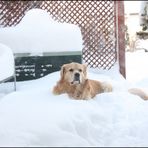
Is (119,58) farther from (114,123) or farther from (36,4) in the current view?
(114,123)

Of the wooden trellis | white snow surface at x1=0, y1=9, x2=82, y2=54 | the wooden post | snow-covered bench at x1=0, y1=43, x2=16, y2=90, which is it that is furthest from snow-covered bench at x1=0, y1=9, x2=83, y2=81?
the wooden trellis

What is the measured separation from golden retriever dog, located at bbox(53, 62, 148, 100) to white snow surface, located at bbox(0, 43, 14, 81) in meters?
0.81

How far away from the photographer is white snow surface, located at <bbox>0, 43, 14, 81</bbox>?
5.45 metres

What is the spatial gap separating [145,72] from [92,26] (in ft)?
5.57

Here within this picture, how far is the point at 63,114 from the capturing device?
13.1 ft

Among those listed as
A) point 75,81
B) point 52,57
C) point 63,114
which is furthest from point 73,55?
point 63,114

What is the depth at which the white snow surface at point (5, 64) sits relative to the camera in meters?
5.45

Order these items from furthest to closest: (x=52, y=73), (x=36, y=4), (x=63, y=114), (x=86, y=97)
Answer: (x=36, y=4)
(x=52, y=73)
(x=86, y=97)
(x=63, y=114)

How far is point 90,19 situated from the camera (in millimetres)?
7996

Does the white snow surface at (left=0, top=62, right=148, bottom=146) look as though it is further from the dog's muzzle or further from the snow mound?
the dog's muzzle

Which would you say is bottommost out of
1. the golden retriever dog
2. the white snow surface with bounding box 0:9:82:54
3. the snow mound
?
the snow mound

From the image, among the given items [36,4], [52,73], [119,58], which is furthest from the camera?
[36,4]

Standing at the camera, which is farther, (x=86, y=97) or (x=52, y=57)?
(x=52, y=57)

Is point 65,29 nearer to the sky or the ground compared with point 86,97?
nearer to the sky
